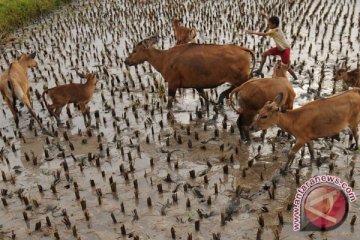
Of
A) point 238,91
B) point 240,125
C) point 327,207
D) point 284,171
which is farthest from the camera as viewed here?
point 240,125

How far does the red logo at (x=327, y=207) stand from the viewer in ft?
16.8

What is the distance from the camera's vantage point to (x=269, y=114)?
6.15 meters

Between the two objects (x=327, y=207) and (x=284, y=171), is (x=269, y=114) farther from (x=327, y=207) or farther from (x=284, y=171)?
(x=327, y=207)

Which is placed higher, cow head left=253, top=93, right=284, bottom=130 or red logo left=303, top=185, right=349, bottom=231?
cow head left=253, top=93, right=284, bottom=130

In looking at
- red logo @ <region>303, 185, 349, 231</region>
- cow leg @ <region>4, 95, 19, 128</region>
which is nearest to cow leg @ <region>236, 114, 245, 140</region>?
red logo @ <region>303, 185, 349, 231</region>

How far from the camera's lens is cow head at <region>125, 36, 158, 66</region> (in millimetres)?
8875

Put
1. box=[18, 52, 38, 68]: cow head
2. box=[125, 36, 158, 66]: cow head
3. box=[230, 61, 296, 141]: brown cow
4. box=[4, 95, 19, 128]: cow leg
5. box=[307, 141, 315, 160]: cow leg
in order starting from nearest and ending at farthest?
box=[307, 141, 315, 160]: cow leg → box=[230, 61, 296, 141]: brown cow → box=[4, 95, 19, 128]: cow leg → box=[125, 36, 158, 66]: cow head → box=[18, 52, 38, 68]: cow head

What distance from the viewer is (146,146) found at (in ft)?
24.9

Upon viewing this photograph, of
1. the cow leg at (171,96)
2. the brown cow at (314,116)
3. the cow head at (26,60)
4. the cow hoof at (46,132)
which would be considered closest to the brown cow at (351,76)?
the brown cow at (314,116)

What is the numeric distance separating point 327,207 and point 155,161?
2852 millimetres

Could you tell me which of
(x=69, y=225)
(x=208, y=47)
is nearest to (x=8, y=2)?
(x=208, y=47)

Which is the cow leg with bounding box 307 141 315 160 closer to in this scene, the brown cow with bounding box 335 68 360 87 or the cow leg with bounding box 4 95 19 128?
the brown cow with bounding box 335 68 360 87

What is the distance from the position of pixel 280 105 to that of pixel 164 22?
9084 millimetres

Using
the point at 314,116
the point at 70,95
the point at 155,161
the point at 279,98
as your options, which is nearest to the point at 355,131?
the point at 314,116
